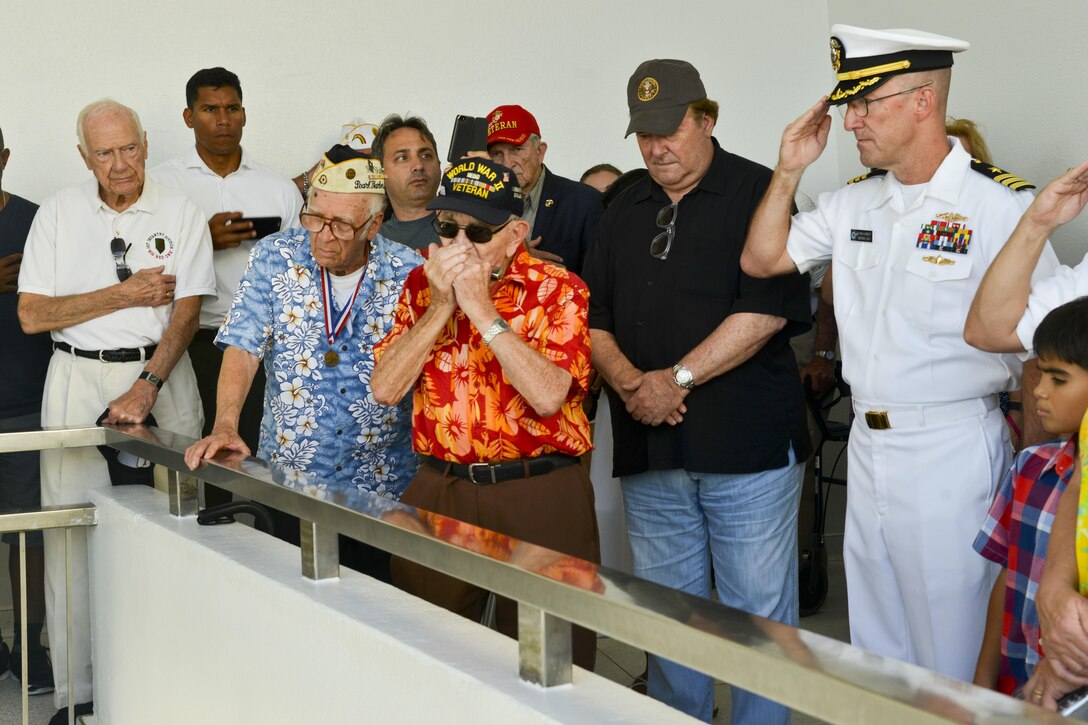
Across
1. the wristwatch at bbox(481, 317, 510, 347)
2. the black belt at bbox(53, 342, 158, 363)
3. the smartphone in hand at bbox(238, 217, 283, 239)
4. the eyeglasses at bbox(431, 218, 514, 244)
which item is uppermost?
the smartphone in hand at bbox(238, 217, 283, 239)

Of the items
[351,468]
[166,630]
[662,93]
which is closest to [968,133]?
[662,93]

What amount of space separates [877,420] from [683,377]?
51 centimetres

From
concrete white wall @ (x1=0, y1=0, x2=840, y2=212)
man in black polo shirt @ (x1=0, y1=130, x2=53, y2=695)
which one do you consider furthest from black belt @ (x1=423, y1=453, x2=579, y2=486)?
concrete white wall @ (x1=0, y1=0, x2=840, y2=212)

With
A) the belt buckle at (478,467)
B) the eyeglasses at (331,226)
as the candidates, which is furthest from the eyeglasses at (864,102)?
the eyeglasses at (331,226)

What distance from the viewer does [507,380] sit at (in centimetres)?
236

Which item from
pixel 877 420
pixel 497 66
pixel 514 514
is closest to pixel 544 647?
pixel 514 514

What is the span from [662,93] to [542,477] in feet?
3.25

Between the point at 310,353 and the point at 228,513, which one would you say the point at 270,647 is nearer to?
the point at 228,513

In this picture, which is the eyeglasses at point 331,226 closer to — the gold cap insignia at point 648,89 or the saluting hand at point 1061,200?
the gold cap insignia at point 648,89

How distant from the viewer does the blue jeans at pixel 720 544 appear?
2814mm

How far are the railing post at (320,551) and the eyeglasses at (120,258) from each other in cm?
183

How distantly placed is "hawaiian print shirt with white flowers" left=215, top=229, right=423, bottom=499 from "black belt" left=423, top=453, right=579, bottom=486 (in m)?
0.47

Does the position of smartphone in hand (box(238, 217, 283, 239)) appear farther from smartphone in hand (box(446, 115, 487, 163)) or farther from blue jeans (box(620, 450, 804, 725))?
blue jeans (box(620, 450, 804, 725))

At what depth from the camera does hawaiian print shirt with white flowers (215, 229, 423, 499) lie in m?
2.81
